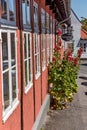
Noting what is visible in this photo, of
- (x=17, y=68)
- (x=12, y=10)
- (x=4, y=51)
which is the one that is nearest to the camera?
(x=4, y=51)

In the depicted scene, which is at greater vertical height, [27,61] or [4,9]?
[4,9]

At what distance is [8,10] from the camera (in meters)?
5.92

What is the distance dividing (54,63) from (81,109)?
1.77 m

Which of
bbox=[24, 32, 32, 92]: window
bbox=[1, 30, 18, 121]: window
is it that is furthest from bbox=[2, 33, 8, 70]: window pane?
bbox=[24, 32, 32, 92]: window

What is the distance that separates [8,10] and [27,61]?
2366 mm

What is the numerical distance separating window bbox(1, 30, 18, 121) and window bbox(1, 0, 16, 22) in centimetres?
22

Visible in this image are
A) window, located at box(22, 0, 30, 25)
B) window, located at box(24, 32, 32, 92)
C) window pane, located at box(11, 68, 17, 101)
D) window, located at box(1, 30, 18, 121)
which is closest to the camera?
window, located at box(1, 30, 18, 121)

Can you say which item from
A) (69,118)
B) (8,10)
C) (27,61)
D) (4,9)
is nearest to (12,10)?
(8,10)

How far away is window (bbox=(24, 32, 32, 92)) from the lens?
25.8ft

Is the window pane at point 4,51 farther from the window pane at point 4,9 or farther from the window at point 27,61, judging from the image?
the window at point 27,61

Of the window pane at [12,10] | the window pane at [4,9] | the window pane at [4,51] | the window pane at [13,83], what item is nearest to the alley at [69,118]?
the window pane at [13,83]

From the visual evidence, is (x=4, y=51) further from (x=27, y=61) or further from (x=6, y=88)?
(x=27, y=61)

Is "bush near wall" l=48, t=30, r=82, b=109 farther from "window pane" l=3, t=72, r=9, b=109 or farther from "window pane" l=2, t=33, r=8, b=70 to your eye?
"window pane" l=2, t=33, r=8, b=70

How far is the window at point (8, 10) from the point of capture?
18.1 ft
